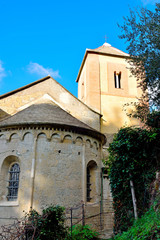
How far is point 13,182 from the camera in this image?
1138cm

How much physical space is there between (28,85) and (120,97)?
30.3 ft

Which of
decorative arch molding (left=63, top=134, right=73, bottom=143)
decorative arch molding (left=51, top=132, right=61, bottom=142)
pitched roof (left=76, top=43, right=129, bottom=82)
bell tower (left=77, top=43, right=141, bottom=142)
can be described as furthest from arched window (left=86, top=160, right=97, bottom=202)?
pitched roof (left=76, top=43, right=129, bottom=82)

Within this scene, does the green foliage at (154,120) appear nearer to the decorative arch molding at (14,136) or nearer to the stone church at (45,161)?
the stone church at (45,161)

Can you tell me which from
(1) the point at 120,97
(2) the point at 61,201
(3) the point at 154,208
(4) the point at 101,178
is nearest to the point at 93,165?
(4) the point at 101,178

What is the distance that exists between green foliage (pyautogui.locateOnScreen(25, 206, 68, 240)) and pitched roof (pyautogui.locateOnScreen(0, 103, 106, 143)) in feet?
16.5

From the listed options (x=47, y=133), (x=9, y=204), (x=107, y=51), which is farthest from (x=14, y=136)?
(x=107, y=51)

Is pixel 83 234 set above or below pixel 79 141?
below

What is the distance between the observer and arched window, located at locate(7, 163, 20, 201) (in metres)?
11.1

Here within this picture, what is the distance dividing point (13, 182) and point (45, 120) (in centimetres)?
368

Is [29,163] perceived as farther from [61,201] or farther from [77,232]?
[77,232]

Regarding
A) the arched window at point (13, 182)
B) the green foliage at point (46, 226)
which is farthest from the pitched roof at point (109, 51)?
the green foliage at point (46, 226)

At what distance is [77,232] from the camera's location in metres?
9.66

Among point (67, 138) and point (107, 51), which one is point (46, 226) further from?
point (107, 51)

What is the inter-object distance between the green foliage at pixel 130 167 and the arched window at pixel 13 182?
16.4 feet
